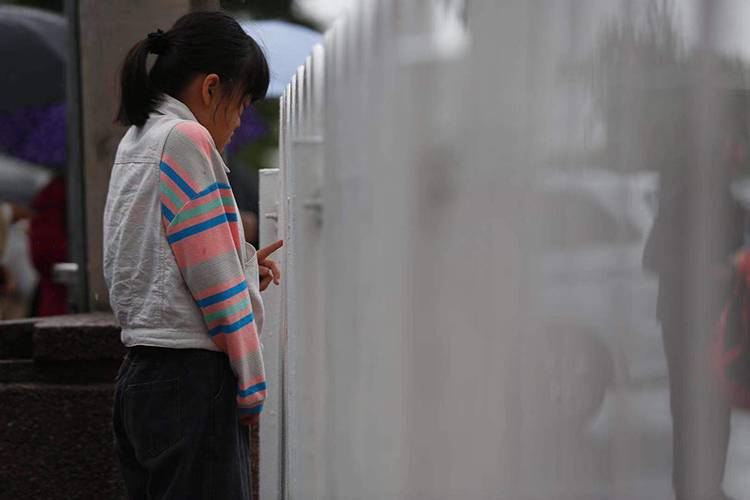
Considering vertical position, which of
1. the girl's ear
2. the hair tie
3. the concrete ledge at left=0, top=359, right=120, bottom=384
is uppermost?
the hair tie

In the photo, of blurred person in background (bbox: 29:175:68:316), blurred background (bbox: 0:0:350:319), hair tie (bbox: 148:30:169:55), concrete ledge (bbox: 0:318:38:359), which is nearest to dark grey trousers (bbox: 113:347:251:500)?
hair tie (bbox: 148:30:169:55)

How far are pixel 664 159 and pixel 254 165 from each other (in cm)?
1490

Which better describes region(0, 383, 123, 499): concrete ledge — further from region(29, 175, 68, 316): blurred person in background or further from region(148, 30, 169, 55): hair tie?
region(29, 175, 68, 316): blurred person in background

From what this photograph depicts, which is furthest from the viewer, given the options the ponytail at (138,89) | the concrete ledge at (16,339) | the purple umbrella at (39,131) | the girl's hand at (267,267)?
the purple umbrella at (39,131)

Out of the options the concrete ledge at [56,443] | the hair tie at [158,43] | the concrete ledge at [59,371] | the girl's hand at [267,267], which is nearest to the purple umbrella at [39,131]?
the concrete ledge at [59,371]

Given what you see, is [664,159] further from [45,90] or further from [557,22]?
[45,90]

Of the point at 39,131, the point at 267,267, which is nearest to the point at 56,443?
the point at 267,267

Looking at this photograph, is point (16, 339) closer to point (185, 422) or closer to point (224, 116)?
point (224, 116)

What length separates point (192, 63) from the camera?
3.01m

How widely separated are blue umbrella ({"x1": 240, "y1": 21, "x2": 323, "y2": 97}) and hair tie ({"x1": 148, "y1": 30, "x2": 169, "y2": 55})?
547 cm

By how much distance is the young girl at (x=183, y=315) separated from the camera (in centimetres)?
277

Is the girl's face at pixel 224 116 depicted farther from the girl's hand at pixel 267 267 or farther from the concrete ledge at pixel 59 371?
the concrete ledge at pixel 59 371

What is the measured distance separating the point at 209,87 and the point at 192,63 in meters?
0.06

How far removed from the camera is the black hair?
3.00 meters
